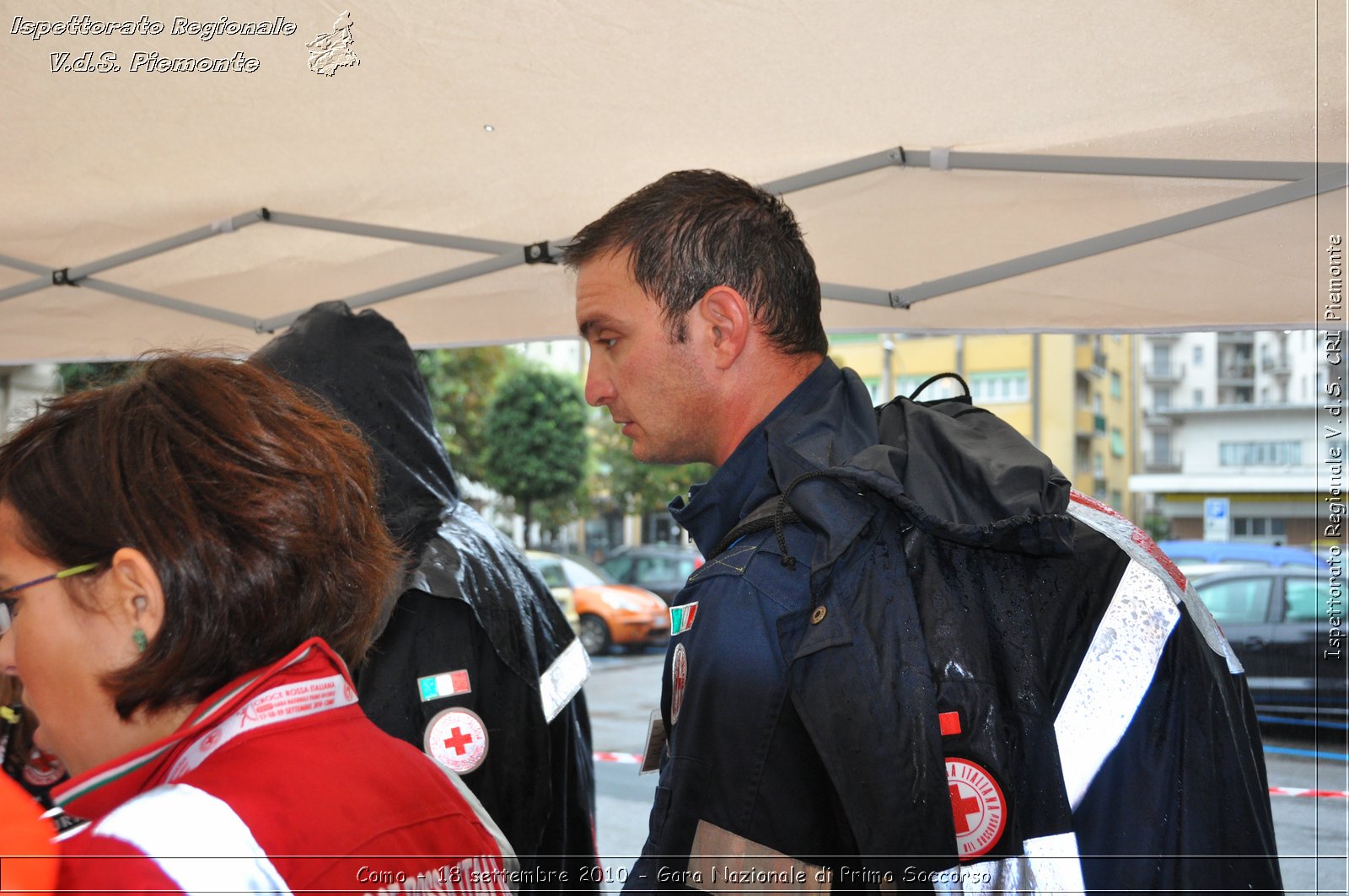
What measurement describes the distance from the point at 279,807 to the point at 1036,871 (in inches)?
37.0

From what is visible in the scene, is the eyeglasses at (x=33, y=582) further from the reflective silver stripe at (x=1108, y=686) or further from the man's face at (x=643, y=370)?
the reflective silver stripe at (x=1108, y=686)

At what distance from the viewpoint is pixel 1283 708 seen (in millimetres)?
8273

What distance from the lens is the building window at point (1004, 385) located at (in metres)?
34.8

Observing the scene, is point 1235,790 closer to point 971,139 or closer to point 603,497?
point 971,139

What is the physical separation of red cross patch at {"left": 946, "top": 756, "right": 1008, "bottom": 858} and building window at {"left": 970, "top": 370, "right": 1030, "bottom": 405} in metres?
34.8

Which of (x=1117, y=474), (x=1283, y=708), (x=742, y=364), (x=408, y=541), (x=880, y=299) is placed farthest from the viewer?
(x=1117, y=474)

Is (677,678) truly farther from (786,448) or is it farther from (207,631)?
(207,631)

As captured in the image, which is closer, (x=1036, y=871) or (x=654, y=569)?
(x=1036, y=871)

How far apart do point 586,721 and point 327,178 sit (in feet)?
5.75

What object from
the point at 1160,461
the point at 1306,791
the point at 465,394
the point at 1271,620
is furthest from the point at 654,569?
the point at 1160,461

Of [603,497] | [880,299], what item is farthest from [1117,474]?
[880,299]

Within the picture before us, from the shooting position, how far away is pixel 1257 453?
153 feet

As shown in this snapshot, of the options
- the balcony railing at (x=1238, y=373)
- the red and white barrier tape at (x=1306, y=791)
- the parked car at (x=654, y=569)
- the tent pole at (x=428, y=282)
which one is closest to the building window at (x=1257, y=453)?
the balcony railing at (x=1238, y=373)

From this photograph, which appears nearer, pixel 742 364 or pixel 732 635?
pixel 732 635
